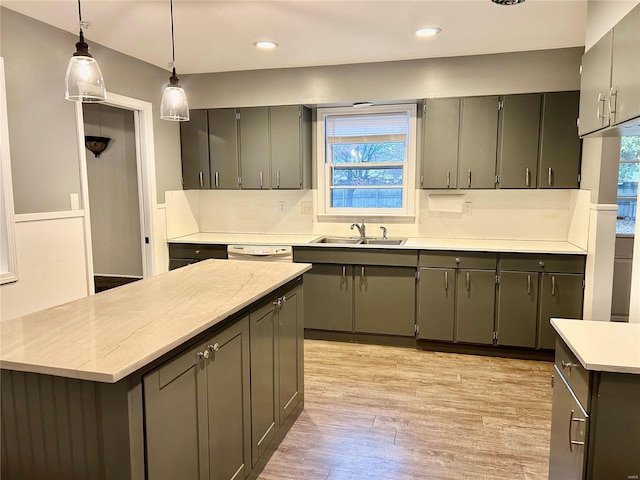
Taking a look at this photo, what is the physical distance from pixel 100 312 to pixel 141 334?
16.2 inches

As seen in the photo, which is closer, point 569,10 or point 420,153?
point 569,10

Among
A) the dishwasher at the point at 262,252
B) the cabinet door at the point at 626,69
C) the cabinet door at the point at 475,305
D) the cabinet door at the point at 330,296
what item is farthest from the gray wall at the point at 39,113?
the cabinet door at the point at 626,69

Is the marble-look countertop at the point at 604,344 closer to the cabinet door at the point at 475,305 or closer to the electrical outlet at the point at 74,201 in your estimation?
the cabinet door at the point at 475,305

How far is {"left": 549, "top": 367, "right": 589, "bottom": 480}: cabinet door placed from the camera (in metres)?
1.56

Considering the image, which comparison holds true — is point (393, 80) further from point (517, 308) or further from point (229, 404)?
point (229, 404)

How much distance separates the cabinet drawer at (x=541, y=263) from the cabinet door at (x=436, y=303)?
1.43 feet

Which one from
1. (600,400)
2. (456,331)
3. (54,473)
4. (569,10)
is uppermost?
(569,10)

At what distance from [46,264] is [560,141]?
3.97m

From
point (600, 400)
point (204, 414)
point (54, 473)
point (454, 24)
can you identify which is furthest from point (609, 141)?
point (54, 473)

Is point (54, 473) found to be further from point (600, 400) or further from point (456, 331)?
point (456, 331)

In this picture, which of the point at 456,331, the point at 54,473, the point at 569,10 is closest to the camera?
the point at 54,473

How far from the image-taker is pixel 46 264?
9.91 feet

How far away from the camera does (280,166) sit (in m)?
4.40

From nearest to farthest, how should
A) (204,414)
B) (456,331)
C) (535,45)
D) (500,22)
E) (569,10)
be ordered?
(204,414) < (569,10) < (500,22) < (535,45) < (456,331)
